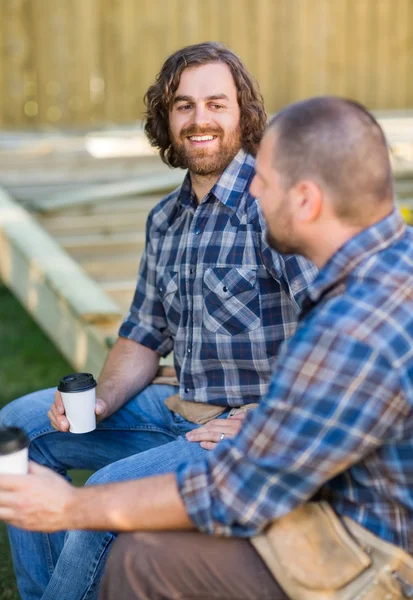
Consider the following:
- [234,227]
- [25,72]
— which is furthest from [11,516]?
[25,72]

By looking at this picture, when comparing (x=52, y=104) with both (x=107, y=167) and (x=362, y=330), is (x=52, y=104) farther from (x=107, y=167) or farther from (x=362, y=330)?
(x=362, y=330)

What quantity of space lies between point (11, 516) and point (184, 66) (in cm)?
150

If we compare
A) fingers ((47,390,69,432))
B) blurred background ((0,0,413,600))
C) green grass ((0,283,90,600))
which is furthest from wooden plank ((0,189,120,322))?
fingers ((47,390,69,432))

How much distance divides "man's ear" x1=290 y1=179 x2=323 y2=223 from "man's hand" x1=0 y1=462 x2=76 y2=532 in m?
0.70

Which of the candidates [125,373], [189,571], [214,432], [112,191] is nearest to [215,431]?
[214,432]

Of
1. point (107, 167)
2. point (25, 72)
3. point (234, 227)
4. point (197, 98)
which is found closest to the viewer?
point (234, 227)

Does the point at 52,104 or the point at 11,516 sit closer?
the point at 11,516

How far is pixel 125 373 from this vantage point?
8.77 ft

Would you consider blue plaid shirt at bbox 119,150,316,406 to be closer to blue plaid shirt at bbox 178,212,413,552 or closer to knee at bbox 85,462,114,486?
knee at bbox 85,462,114,486

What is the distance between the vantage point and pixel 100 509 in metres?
1.65

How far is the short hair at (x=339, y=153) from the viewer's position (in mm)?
1609

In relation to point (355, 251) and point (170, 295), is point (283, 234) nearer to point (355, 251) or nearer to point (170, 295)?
point (355, 251)

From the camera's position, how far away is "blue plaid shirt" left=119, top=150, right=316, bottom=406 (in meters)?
2.35

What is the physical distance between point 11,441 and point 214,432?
2.21 feet
